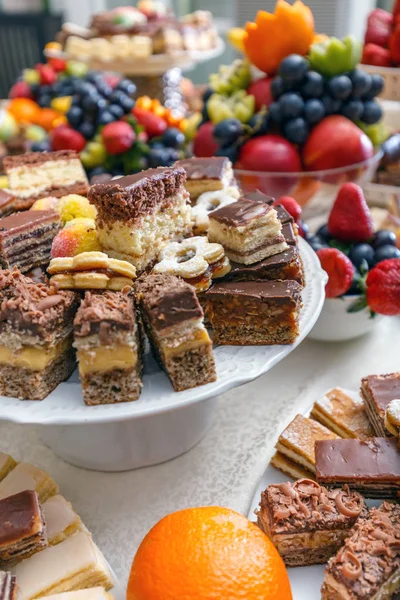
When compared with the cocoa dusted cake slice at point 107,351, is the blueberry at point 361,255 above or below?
below

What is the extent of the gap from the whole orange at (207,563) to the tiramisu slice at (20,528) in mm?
194

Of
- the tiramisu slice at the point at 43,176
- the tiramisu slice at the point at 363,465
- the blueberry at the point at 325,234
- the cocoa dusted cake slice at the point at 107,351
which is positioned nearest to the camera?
the cocoa dusted cake slice at the point at 107,351

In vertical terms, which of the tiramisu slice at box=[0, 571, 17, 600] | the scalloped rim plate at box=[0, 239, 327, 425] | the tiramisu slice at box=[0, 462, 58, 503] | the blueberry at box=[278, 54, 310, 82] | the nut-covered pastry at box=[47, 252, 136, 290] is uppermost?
the blueberry at box=[278, 54, 310, 82]

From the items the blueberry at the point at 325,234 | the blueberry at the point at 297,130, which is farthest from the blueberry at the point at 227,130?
the blueberry at the point at 325,234

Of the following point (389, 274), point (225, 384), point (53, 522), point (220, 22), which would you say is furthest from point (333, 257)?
point (220, 22)

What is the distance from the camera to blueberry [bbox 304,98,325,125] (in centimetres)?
191

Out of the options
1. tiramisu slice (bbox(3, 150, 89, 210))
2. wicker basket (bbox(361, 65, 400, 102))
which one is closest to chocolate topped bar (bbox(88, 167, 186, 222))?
tiramisu slice (bbox(3, 150, 89, 210))

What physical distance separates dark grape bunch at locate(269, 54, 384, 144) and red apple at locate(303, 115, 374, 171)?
35 millimetres

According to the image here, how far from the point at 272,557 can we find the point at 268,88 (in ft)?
5.37

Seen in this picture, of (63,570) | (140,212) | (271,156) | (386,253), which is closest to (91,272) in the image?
(140,212)

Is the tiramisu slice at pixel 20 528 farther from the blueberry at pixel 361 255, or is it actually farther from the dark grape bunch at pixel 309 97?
the dark grape bunch at pixel 309 97

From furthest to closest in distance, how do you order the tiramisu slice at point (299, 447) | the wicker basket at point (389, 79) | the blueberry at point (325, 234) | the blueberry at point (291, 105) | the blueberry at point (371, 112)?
the wicker basket at point (389, 79) → the blueberry at point (371, 112) → the blueberry at point (291, 105) → the blueberry at point (325, 234) → the tiramisu slice at point (299, 447)

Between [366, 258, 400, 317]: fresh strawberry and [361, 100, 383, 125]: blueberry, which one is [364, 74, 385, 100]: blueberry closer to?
[361, 100, 383, 125]: blueberry

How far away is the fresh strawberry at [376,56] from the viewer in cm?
250
